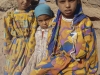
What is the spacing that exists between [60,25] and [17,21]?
112 centimetres

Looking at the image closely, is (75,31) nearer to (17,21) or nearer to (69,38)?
(69,38)

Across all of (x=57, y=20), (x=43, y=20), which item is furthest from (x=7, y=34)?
(x=57, y=20)

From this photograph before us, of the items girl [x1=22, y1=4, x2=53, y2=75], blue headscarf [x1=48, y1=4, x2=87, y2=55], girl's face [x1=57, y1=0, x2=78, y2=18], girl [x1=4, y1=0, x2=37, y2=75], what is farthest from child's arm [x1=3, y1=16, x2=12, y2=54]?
girl's face [x1=57, y1=0, x2=78, y2=18]

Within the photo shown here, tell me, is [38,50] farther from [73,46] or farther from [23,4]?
[73,46]

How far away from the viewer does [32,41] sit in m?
3.80

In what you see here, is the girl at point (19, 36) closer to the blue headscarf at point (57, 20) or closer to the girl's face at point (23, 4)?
the girl's face at point (23, 4)

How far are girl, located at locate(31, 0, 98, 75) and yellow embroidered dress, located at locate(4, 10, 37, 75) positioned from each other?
1.05 m

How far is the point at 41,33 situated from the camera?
3.74 metres

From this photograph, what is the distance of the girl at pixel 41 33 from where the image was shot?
3635mm

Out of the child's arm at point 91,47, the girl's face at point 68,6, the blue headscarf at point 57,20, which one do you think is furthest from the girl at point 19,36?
the child's arm at point 91,47

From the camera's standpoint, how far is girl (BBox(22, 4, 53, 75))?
3.64 metres

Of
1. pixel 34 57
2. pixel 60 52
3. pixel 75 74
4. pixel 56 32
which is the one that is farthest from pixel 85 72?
pixel 34 57

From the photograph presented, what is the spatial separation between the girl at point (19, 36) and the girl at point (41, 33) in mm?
84

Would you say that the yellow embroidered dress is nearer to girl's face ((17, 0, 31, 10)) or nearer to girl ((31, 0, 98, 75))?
girl's face ((17, 0, 31, 10))
